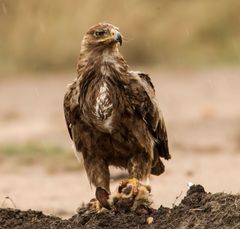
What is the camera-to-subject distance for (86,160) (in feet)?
30.6

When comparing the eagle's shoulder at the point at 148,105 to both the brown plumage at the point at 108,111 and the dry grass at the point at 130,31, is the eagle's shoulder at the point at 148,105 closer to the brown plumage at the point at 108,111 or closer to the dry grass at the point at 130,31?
the brown plumage at the point at 108,111

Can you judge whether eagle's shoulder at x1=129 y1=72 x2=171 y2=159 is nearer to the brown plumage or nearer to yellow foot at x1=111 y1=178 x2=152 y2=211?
the brown plumage

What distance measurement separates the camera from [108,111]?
8.80 m

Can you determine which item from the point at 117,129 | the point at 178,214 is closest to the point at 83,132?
the point at 117,129

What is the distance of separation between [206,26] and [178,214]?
17.9m

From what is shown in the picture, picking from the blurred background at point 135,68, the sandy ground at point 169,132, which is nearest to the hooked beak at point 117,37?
the sandy ground at point 169,132

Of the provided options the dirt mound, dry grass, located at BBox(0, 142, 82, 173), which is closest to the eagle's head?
the dirt mound

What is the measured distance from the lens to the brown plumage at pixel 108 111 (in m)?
8.85

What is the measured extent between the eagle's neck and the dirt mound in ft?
3.72

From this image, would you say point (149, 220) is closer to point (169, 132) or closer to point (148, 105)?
point (148, 105)

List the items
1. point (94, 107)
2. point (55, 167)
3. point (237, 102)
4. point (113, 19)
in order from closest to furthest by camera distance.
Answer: point (94, 107)
point (55, 167)
point (237, 102)
point (113, 19)

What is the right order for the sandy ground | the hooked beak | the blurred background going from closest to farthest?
the hooked beak
the sandy ground
the blurred background

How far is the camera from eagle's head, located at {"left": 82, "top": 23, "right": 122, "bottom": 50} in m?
8.86

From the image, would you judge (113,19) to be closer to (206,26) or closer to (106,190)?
(206,26)
